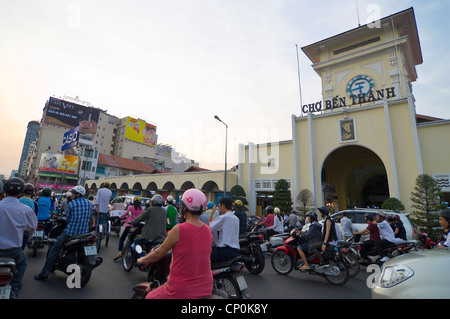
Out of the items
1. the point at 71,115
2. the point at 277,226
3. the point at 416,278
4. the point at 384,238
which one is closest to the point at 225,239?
the point at 416,278

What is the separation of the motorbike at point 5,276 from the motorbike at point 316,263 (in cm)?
536

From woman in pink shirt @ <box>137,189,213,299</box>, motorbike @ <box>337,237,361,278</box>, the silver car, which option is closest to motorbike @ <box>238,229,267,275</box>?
motorbike @ <box>337,237,361,278</box>

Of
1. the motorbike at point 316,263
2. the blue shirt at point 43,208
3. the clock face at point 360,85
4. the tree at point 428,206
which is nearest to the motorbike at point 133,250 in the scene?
the blue shirt at point 43,208

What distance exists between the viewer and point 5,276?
272 cm

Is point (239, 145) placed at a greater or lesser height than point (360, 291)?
greater

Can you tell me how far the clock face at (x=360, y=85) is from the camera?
75.2 feet

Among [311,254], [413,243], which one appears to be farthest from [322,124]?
[311,254]

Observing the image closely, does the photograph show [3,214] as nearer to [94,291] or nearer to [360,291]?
[94,291]

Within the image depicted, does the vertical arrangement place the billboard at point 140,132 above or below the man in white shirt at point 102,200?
above

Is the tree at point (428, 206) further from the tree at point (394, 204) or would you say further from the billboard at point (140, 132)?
the billboard at point (140, 132)

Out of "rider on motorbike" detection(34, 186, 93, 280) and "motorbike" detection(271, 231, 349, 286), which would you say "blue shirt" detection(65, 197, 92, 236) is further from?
"motorbike" detection(271, 231, 349, 286)

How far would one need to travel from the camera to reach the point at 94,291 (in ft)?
13.8

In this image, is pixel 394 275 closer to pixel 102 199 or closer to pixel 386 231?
pixel 386 231
